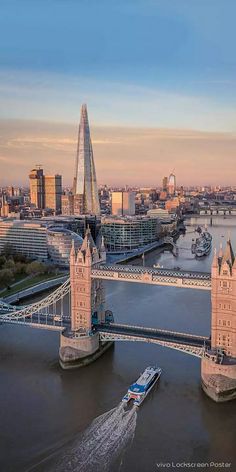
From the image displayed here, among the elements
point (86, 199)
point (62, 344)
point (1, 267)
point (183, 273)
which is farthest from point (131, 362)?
point (86, 199)

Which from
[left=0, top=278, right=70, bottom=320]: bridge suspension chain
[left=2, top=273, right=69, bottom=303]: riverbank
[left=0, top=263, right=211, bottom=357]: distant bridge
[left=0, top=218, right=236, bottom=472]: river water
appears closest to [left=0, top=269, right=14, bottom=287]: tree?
[left=2, top=273, right=69, bottom=303]: riverbank

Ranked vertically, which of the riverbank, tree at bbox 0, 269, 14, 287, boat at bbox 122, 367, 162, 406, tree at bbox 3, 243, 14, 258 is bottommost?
boat at bbox 122, 367, 162, 406

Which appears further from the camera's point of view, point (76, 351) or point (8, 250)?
point (8, 250)

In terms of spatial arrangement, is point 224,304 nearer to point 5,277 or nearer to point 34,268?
point 5,277

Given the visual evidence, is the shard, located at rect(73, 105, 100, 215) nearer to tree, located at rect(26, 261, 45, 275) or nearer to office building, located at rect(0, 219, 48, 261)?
office building, located at rect(0, 219, 48, 261)

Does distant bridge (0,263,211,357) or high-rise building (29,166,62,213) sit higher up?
high-rise building (29,166,62,213)

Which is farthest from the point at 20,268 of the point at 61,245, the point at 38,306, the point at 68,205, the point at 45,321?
the point at 68,205

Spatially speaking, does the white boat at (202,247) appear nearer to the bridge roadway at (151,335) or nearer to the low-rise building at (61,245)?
the low-rise building at (61,245)
